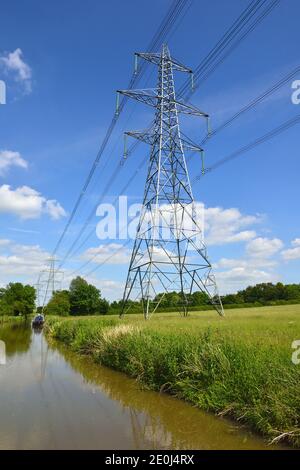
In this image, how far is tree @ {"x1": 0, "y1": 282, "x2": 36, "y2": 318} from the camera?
348 ft

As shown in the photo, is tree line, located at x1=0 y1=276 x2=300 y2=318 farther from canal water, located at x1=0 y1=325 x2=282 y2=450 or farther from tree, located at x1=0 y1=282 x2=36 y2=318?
canal water, located at x1=0 y1=325 x2=282 y2=450

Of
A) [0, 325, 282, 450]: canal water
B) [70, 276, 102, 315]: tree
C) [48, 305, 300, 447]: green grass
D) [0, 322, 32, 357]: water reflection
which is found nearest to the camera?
[48, 305, 300, 447]: green grass

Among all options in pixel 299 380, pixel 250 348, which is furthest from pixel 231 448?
pixel 250 348

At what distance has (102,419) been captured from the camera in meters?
10.5

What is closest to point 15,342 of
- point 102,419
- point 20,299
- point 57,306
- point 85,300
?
point 102,419

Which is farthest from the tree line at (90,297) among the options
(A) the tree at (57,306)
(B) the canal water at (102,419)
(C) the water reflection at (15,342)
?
(B) the canal water at (102,419)

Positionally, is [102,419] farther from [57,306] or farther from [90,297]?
[90,297]

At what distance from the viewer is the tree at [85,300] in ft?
353

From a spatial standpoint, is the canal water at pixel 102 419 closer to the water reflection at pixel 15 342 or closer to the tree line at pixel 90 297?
the water reflection at pixel 15 342

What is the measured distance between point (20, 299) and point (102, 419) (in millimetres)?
102872

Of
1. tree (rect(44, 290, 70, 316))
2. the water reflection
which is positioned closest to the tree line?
tree (rect(44, 290, 70, 316))

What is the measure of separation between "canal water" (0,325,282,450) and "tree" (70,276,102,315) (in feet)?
302

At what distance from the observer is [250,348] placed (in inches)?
413
